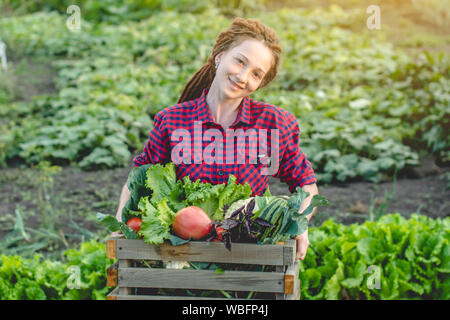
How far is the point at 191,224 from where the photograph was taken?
182 centimetres

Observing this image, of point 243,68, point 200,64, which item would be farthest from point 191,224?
point 200,64

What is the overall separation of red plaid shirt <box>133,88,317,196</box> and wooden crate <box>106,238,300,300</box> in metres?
0.53

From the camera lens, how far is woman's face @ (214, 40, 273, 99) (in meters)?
2.18

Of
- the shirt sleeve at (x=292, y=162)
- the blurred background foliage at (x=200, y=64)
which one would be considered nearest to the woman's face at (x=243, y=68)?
the shirt sleeve at (x=292, y=162)

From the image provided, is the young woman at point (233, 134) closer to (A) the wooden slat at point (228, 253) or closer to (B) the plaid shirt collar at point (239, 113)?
(B) the plaid shirt collar at point (239, 113)

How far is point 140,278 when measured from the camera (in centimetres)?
190

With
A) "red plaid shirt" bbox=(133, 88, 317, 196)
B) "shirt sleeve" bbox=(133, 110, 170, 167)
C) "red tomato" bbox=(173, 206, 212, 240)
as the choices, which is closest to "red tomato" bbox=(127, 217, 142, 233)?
"red tomato" bbox=(173, 206, 212, 240)

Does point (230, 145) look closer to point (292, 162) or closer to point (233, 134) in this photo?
point (233, 134)

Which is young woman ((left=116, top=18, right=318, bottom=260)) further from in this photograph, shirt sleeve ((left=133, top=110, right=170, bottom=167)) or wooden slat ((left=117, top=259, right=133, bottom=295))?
wooden slat ((left=117, top=259, right=133, bottom=295))

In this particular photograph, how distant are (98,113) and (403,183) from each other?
146 inches

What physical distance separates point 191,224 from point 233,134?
66cm

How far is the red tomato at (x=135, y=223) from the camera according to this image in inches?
78.5
